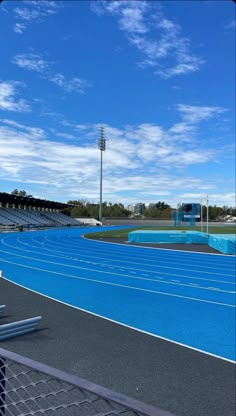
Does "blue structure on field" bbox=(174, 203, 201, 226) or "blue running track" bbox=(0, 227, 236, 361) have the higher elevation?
"blue structure on field" bbox=(174, 203, 201, 226)

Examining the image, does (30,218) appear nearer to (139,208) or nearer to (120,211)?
(120,211)

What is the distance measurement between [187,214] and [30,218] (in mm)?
25814

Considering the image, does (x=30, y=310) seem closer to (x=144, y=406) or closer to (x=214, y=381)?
(x=214, y=381)

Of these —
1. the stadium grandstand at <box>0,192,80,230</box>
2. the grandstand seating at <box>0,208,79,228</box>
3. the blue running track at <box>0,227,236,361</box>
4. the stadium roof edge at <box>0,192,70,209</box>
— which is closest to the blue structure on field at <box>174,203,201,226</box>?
the stadium grandstand at <box>0,192,80,230</box>

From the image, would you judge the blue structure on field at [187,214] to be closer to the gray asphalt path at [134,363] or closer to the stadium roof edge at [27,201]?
the stadium roof edge at [27,201]

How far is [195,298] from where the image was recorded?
9.50m

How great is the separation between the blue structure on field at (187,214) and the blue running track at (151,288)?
1546 inches

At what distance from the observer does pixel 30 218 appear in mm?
52625

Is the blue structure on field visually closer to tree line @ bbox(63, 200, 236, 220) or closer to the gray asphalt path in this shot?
tree line @ bbox(63, 200, 236, 220)

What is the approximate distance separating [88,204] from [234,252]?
76.8 metres

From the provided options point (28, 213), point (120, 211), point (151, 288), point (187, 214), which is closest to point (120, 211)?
point (120, 211)

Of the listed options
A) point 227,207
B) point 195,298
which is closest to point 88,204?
point 227,207

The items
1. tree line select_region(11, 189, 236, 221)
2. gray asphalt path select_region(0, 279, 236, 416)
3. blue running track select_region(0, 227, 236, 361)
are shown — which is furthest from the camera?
tree line select_region(11, 189, 236, 221)

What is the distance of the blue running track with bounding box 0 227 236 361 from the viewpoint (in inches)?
273
